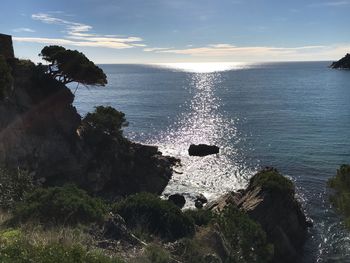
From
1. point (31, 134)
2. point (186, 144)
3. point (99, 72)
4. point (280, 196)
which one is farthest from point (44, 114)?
point (186, 144)

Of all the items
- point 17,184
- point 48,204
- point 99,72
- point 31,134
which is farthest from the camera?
point 99,72

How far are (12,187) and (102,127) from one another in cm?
3057

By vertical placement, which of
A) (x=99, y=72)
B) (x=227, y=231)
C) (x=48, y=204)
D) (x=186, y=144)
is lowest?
(x=186, y=144)

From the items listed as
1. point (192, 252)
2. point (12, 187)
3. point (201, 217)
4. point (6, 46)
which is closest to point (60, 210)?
point (192, 252)

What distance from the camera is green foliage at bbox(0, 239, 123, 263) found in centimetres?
1081

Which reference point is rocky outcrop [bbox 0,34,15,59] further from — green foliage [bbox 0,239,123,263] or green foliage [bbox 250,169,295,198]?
green foliage [bbox 0,239,123,263]

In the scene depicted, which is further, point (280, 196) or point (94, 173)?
point (94, 173)

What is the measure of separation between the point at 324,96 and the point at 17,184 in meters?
130

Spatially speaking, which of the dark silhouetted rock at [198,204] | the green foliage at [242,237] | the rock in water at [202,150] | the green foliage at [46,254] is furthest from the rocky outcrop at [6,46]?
the green foliage at [46,254]

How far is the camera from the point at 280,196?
37.6 m

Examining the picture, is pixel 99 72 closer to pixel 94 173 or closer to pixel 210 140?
pixel 94 173

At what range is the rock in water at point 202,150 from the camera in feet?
228

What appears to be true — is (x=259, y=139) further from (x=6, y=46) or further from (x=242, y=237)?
(x=242, y=237)

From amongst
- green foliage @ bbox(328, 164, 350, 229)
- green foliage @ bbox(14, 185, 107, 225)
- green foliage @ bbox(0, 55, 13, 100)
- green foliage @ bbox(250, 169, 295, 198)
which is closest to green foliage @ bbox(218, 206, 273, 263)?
green foliage @ bbox(14, 185, 107, 225)
